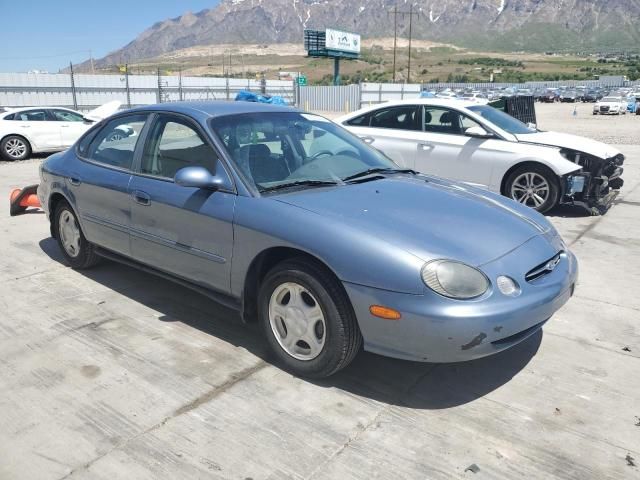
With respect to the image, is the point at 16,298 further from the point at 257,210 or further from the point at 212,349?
the point at 257,210

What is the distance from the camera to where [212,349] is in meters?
3.74

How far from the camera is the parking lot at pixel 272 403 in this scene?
2637mm

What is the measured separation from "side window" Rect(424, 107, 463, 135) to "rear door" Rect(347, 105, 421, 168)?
0.44 ft

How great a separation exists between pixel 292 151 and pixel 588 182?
16.3 feet

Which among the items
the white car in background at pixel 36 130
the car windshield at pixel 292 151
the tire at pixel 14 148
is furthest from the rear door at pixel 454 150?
the tire at pixel 14 148

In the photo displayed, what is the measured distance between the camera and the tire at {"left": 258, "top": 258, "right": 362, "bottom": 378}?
120 inches

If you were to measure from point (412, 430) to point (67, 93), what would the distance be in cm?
2285

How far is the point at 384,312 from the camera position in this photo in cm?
289

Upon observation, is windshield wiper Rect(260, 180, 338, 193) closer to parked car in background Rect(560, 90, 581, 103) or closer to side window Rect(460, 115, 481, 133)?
side window Rect(460, 115, 481, 133)

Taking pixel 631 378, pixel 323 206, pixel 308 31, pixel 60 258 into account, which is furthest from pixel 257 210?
pixel 308 31

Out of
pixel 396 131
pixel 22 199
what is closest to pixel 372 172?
pixel 396 131

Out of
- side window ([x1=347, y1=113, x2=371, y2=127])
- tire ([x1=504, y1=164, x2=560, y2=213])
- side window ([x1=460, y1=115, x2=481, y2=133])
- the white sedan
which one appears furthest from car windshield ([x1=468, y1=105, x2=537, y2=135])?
side window ([x1=347, y1=113, x2=371, y2=127])

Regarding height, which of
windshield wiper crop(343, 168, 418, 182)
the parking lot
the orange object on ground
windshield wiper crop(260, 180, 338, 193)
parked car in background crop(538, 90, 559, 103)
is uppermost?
parked car in background crop(538, 90, 559, 103)

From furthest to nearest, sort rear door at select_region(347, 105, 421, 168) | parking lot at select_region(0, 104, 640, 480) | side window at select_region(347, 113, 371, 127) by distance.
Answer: side window at select_region(347, 113, 371, 127)
rear door at select_region(347, 105, 421, 168)
parking lot at select_region(0, 104, 640, 480)
